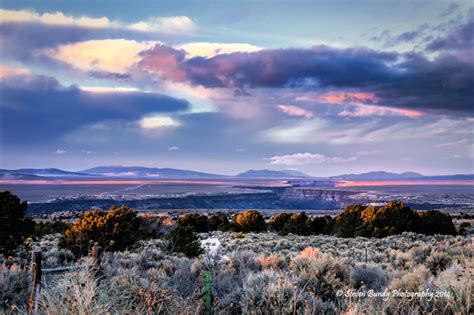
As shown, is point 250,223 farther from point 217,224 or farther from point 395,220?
point 395,220

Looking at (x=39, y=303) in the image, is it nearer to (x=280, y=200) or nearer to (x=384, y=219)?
(x=384, y=219)

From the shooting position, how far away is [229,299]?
7.66 metres

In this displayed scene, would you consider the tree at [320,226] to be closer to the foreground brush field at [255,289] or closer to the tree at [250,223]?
the tree at [250,223]

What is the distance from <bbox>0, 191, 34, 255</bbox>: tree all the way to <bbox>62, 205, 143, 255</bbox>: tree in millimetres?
1552

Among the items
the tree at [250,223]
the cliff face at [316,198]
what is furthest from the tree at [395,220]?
the cliff face at [316,198]

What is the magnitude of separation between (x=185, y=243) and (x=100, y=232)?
3.66m

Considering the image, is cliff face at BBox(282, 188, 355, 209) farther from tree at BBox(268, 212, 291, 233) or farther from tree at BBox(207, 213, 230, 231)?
tree at BBox(207, 213, 230, 231)

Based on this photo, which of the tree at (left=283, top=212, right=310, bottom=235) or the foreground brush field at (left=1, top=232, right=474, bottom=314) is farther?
the tree at (left=283, top=212, right=310, bottom=235)

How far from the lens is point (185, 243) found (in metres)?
18.0

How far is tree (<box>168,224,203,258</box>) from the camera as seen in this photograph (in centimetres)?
1758

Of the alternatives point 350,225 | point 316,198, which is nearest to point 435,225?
point 350,225

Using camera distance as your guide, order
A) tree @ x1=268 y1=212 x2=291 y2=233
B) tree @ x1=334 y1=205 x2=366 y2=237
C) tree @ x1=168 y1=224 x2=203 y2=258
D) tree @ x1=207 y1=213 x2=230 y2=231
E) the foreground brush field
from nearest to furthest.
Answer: the foreground brush field, tree @ x1=168 y1=224 x2=203 y2=258, tree @ x1=334 y1=205 x2=366 y2=237, tree @ x1=268 y1=212 x2=291 y2=233, tree @ x1=207 y1=213 x2=230 y2=231

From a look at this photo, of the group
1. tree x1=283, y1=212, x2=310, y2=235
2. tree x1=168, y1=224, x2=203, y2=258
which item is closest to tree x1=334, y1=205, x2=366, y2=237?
tree x1=283, y1=212, x2=310, y2=235

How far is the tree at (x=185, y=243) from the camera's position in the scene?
1758 cm
